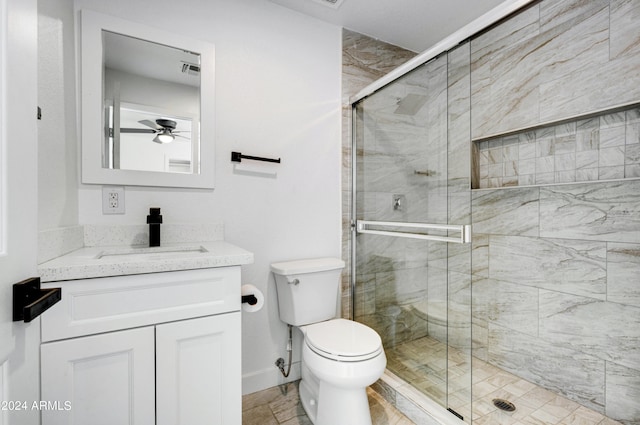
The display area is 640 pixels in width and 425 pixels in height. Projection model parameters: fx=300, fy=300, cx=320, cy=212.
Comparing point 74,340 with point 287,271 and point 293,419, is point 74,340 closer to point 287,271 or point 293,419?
point 287,271

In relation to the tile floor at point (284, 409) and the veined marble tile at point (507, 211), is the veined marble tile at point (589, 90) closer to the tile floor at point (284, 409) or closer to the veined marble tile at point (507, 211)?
the veined marble tile at point (507, 211)

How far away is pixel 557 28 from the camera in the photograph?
5.72 ft

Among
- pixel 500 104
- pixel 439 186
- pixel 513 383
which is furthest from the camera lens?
pixel 500 104

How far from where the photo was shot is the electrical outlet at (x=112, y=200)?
1433 millimetres

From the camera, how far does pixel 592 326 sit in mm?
1603

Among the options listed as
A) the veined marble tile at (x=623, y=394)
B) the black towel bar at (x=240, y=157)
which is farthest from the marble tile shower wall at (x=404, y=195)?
the veined marble tile at (x=623, y=394)

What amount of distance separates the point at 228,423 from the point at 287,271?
0.73 metres

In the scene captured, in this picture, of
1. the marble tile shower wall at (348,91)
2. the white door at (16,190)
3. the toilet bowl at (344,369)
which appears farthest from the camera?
the marble tile shower wall at (348,91)

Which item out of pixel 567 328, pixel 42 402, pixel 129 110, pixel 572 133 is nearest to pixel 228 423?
pixel 42 402

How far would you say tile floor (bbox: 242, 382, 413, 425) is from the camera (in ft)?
5.03

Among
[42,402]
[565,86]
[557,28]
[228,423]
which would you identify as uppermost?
[557,28]

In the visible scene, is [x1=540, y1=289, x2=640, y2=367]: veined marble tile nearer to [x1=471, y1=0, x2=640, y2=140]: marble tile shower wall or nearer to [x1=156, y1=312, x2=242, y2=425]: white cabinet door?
[x1=471, y1=0, x2=640, y2=140]: marble tile shower wall

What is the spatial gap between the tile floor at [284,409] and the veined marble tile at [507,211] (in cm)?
131

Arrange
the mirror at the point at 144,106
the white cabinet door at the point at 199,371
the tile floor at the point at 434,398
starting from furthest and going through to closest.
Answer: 1. the tile floor at the point at 434,398
2. the mirror at the point at 144,106
3. the white cabinet door at the point at 199,371
